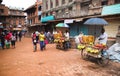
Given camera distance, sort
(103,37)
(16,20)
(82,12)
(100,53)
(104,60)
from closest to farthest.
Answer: (100,53) → (103,37) → (104,60) → (82,12) → (16,20)

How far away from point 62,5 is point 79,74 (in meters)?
24.5

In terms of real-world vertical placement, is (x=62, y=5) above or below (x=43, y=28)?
above

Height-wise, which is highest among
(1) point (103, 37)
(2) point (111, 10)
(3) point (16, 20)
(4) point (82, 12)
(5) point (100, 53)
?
(3) point (16, 20)

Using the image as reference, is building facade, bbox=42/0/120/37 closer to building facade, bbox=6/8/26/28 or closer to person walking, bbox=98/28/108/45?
person walking, bbox=98/28/108/45

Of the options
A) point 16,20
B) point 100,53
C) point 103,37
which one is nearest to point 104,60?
point 100,53

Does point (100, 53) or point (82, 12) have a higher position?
point (82, 12)

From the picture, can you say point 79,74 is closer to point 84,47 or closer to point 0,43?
point 84,47

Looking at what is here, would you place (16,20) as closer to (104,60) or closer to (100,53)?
(104,60)

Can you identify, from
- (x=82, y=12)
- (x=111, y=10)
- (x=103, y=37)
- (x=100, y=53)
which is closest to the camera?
(x=100, y=53)

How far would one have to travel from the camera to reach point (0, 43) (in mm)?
18469

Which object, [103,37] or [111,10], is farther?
[111,10]

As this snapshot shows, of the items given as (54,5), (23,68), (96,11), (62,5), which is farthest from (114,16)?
(54,5)

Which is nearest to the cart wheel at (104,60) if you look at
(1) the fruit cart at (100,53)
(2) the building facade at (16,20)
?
(1) the fruit cart at (100,53)

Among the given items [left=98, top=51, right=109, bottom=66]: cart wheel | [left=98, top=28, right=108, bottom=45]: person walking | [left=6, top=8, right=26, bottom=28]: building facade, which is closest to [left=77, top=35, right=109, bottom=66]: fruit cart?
[left=98, top=51, right=109, bottom=66]: cart wheel
